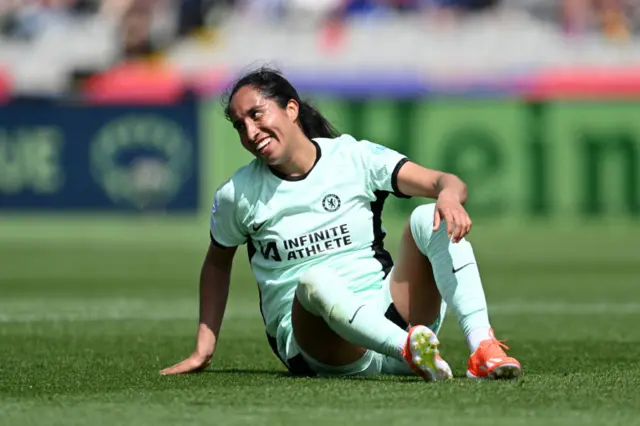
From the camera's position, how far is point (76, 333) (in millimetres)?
7379

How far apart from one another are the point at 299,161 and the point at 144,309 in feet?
12.9

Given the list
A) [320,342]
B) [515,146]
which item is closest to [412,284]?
[320,342]

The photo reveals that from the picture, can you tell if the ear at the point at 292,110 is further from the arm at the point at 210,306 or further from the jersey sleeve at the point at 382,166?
the arm at the point at 210,306

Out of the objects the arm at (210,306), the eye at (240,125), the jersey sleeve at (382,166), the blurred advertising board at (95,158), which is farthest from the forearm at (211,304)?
the blurred advertising board at (95,158)

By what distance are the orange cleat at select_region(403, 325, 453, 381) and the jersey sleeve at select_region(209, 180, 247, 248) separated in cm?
94

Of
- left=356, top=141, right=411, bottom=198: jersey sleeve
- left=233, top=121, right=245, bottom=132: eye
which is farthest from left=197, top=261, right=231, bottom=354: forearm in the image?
left=356, top=141, right=411, bottom=198: jersey sleeve

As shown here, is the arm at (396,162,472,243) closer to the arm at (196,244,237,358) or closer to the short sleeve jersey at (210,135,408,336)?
the short sleeve jersey at (210,135,408,336)

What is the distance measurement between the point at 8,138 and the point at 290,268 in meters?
14.0

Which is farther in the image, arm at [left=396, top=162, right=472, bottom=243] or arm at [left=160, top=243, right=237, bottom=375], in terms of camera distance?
arm at [left=160, top=243, right=237, bottom=375]

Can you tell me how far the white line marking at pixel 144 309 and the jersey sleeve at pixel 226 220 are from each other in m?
3.11

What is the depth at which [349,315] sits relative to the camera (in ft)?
15.5

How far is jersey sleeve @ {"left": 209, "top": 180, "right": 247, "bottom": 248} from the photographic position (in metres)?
5.21

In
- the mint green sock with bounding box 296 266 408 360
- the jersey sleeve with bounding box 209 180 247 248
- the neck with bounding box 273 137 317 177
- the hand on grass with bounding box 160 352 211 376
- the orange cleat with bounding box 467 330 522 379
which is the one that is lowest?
the hand on grass with bounding box 160 352 211 376

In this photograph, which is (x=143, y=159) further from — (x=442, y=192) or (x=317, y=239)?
(x=442, y=192)
